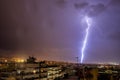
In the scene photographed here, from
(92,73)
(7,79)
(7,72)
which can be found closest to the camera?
(92,73)

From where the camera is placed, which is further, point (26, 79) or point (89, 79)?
point (26, 79)

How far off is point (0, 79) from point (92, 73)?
251 ft

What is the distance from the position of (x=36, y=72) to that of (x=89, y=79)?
103 m

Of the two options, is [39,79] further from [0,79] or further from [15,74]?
[0,79]

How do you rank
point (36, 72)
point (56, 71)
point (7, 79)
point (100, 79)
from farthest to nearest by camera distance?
1. point (56, 71)
2. point (36, 72)
3. point (7, 79)
4. point (100, 79)

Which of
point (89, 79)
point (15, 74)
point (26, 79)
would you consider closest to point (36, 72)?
point (26, 79)

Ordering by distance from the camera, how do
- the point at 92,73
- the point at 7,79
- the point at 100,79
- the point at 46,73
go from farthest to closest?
the point at 46,73 → the point at 7,79 → the point at 100,79 → the point at 92,73

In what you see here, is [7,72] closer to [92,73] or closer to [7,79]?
[7,79]

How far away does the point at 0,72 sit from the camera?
9169 centimetres

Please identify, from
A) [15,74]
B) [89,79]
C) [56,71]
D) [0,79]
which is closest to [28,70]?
[15,74]

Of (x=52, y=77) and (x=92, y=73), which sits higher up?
(x=92, y=73)

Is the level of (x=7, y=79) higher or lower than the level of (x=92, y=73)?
lower

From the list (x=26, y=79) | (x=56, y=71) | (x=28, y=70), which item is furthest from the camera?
(x=56, y=71)

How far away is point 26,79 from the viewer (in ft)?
324
